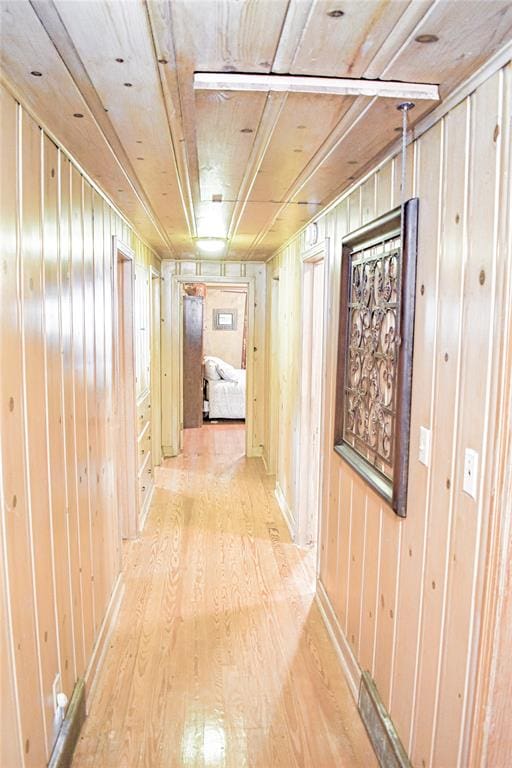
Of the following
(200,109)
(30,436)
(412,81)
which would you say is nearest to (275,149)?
(200,109)

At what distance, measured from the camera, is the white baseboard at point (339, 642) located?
223 cm

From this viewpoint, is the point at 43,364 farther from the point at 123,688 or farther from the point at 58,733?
the point at 123,688

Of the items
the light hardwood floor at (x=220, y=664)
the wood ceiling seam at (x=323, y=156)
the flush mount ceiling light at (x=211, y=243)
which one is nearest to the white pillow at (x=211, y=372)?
the flush mount ceiling light at (x=211, y=243)

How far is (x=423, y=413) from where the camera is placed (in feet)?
5.23

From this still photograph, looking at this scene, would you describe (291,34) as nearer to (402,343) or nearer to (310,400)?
(402,343)

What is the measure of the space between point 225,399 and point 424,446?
21.2 feet

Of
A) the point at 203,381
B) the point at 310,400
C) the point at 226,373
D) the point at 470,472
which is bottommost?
the point at 203,381

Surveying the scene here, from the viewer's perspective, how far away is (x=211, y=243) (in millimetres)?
4090

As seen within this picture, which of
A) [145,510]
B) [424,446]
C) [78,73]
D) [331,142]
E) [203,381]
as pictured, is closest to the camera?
[78,73]

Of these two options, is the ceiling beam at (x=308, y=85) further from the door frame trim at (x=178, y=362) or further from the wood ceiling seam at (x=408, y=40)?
the door frame trim at (x=178, y=362)

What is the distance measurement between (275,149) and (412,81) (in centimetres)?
59

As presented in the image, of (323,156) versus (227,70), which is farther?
(323,156)

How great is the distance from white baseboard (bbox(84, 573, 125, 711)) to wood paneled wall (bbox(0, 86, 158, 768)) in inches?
2.2

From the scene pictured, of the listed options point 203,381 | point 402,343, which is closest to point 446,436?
point 402,343
